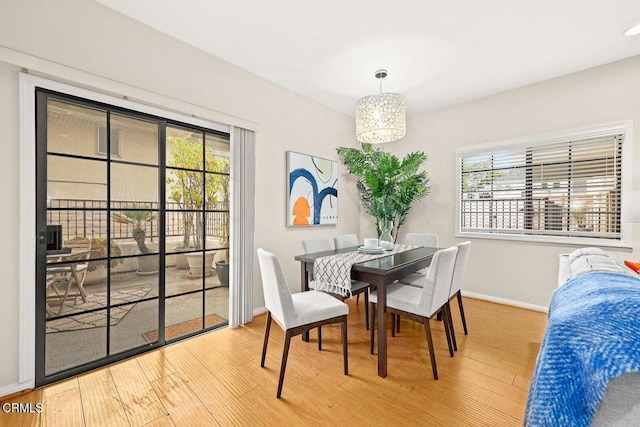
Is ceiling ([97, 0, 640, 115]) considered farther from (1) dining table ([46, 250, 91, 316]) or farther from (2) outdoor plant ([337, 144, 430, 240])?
(1) dining table ([46, 250, 91, 316])

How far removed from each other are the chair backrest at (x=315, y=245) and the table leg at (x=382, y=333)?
1006mm

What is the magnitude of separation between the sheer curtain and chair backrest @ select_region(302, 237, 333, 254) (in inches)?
24.4

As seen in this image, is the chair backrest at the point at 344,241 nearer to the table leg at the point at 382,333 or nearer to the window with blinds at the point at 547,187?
the table leg at the point at 382,333

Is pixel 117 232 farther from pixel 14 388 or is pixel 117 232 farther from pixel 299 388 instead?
pixel 299 388

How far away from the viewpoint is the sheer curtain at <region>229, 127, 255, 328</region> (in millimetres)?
2811

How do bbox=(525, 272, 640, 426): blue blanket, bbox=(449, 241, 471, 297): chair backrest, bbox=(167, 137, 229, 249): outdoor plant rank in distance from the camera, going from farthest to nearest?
bbox=(167, 137, 229, 249): outdoor plant → bbox=(449, 241, 471, 297): chair backrest → bbox=(525, 272, 640, 426): blue blanket

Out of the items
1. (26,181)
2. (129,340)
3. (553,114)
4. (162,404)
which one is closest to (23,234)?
(26,181)

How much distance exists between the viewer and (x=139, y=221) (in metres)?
2.29

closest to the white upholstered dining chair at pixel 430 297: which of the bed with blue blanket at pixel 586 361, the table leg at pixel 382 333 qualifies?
the table leg at pixel 382 333

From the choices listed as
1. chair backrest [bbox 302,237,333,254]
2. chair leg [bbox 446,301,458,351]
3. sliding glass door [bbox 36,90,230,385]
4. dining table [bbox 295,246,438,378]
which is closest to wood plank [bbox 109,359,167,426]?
sliding glass door [bbox 36,90,230,385]

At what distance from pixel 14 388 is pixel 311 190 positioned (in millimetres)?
3059

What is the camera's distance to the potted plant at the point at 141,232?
7.30ft

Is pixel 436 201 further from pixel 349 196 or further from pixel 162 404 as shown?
pixel 162 404

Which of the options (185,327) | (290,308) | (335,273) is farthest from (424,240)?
(185,327)
